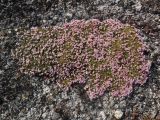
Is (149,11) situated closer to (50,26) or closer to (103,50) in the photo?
(103,50)

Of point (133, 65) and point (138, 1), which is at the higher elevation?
point (138, 1)

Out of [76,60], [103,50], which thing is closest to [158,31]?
[103,50]

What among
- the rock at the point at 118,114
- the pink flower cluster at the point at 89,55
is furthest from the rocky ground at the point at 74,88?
the pink flower cluster at the point at 89,55

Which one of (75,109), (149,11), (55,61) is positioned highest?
(149,11)

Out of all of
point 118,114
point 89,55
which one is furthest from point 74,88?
point 118,114

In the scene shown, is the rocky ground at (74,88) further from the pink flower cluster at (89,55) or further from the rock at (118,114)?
the pink flower cluster at (89,55)
